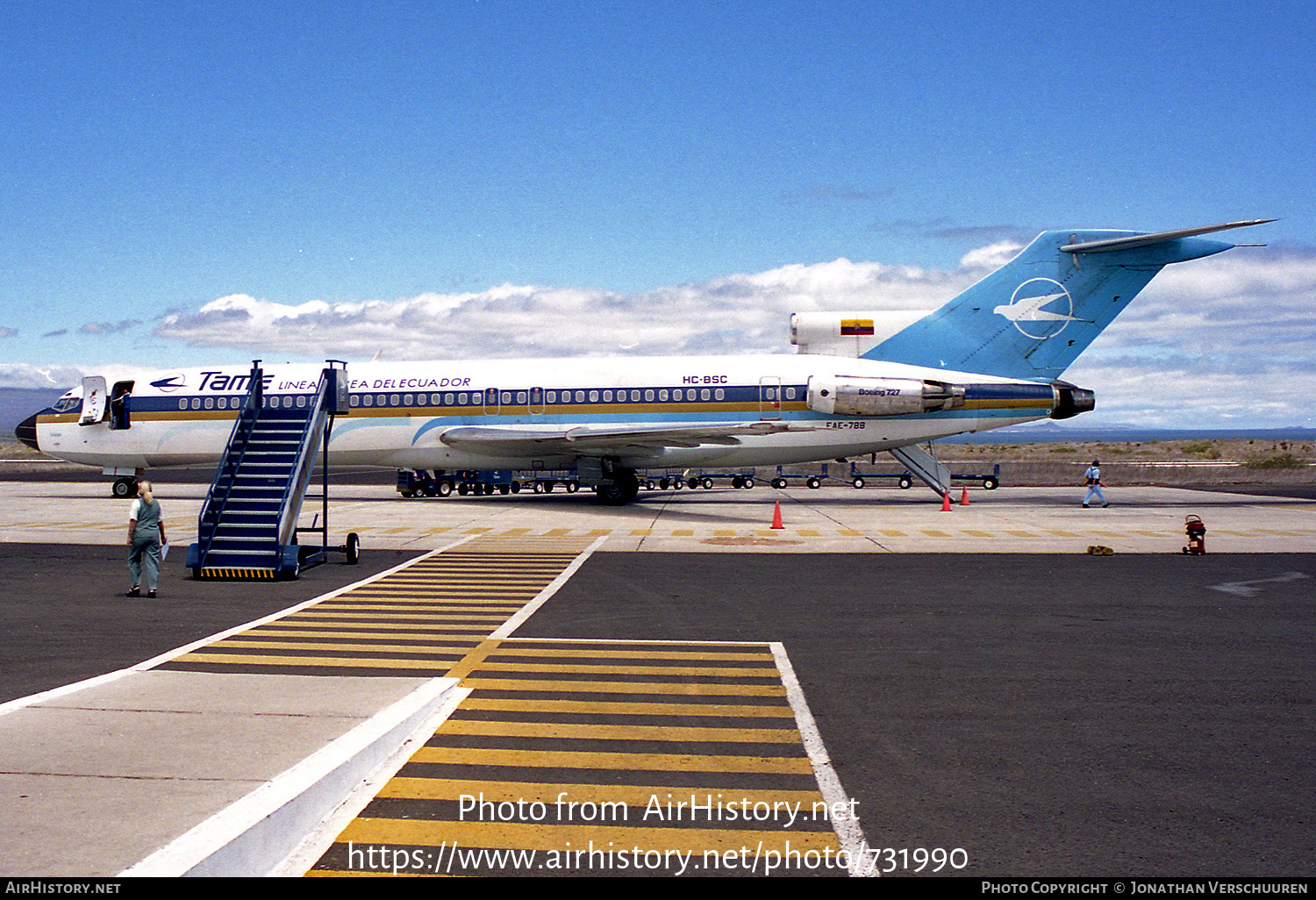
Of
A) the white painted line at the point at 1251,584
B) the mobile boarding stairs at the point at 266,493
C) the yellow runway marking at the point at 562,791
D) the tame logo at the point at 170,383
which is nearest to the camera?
the yellow runway marking at the point at 562,791

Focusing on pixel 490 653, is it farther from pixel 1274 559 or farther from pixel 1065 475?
pixel 1065 475

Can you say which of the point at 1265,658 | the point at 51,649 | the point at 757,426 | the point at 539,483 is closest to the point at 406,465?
the point at 539,483

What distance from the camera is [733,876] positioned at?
488 cm

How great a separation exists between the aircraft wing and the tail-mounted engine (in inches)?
54.0

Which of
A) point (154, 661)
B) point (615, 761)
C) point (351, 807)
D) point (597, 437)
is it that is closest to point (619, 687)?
point (615, 761)

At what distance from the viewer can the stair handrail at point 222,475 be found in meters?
16.7

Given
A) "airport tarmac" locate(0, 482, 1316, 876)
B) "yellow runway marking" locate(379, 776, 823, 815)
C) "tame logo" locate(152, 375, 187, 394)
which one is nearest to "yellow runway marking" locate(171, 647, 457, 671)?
"airport tarmac" locate(0, 482, 1316, 876)

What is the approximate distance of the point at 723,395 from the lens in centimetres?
3192

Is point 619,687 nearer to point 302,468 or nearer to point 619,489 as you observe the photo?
point 302,468

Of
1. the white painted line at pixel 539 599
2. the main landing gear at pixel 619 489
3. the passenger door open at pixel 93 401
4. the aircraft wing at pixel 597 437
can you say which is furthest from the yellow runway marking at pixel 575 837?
the passenger door open at pixel 93 401

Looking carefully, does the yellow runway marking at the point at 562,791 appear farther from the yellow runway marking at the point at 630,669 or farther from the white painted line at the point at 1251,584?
the white painted line at the point at 1251,584

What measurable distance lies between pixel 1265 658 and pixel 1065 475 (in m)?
45.1

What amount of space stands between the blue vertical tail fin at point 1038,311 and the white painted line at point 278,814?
28.9 m

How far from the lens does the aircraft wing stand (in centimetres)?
2905
